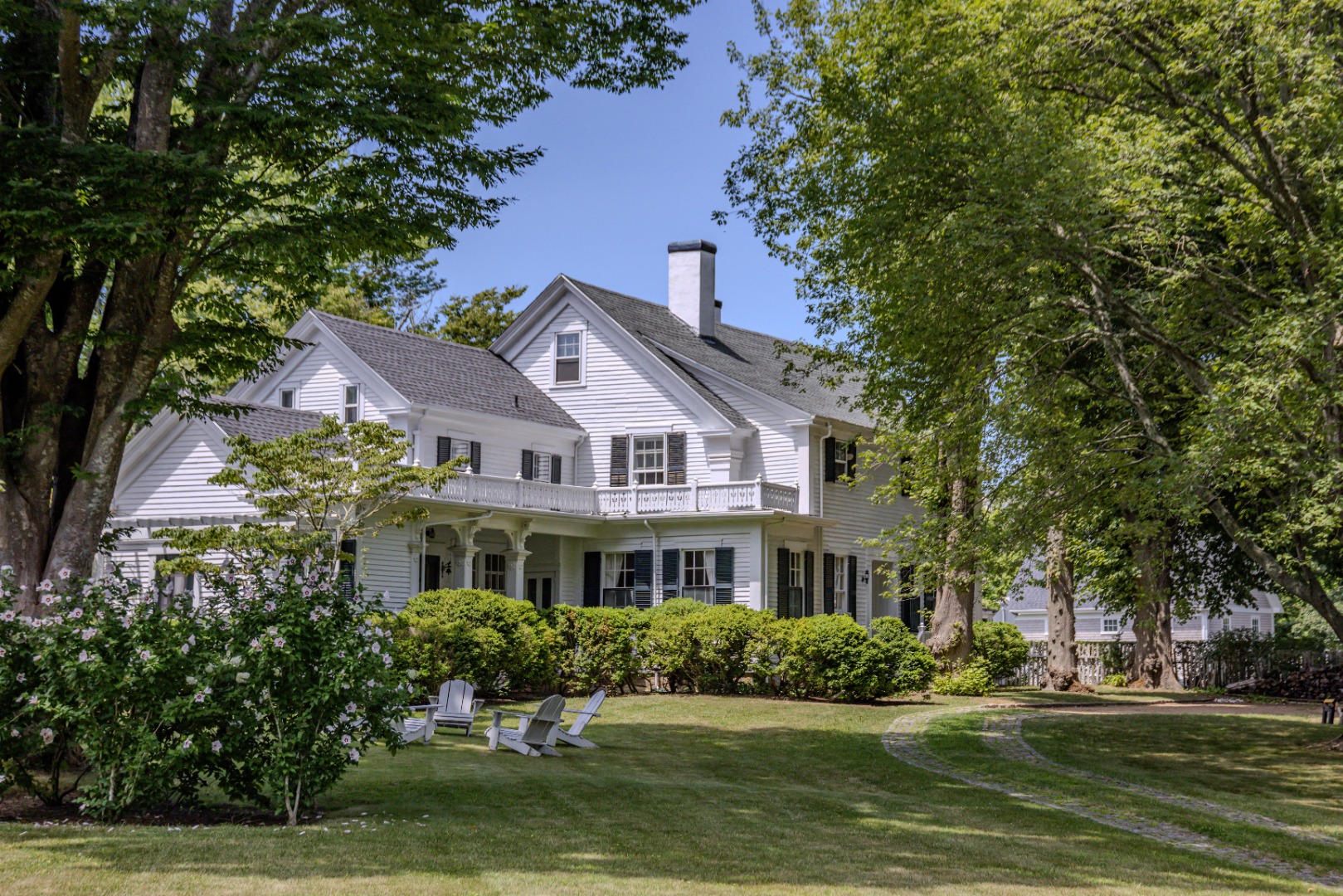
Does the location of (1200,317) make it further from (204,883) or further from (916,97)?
(204,883)

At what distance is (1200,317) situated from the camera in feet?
59.9

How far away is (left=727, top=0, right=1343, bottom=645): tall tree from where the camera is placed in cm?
1555

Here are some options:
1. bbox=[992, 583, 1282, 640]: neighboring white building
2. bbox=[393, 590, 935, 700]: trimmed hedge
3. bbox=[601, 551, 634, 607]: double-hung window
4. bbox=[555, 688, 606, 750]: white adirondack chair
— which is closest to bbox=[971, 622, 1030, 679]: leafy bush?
bbox=[393, 590, 935, 700]: trimmed hedge

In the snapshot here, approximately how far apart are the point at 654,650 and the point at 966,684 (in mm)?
8025

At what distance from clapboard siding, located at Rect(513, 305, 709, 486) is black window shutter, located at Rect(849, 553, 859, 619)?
18.6 ft

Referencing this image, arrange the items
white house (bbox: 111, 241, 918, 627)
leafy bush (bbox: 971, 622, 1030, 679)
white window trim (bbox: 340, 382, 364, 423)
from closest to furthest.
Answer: white house (bbox: 111, 241, 918, 627), leafy bush (bbox: 971, 622, 1030, 679), white window trim (bbox: 340, 382, 364, 423)

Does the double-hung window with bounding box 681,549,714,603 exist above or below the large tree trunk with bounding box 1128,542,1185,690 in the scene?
above

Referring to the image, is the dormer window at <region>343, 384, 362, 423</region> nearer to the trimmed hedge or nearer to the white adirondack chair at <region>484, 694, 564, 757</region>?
the trimmed hedge

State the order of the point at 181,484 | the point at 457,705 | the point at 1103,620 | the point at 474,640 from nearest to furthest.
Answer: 1. the point at 457,705
2. the point at 474,640
3. the point at 181,484
4. the point at 1103,620

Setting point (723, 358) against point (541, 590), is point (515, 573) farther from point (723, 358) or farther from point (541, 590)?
point (723, 358)

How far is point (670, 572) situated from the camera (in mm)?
34875

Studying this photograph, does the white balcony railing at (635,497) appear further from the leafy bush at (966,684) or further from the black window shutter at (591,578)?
the leafy bush at (966,684)

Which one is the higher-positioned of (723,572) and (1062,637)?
(723,572)

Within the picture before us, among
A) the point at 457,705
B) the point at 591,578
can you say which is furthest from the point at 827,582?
the point at 457,705
